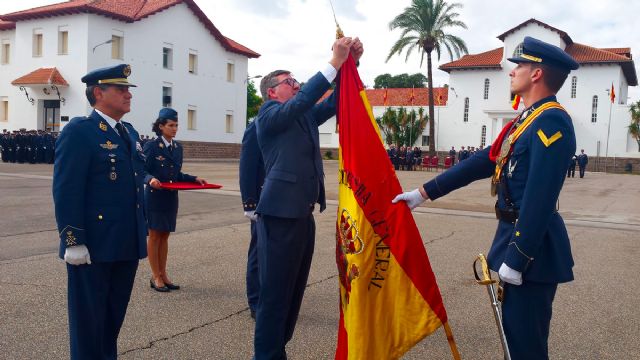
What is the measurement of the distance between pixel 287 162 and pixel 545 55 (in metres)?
1.71

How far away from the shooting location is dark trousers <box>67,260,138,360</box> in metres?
3.45

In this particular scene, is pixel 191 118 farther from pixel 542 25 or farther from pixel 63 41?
pixel 542 25

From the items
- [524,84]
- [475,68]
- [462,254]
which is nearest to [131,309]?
[524,84]

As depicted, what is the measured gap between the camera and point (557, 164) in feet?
9.32

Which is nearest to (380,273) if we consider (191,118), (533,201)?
(533,201)

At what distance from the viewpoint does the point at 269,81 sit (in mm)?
4035

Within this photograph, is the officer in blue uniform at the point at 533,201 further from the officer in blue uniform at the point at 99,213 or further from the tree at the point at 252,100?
the tree at the point at 252,100

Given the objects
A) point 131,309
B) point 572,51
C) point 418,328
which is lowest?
point 131,309

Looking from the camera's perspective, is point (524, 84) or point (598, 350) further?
point (598, 350)

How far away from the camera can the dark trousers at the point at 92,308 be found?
3.45m

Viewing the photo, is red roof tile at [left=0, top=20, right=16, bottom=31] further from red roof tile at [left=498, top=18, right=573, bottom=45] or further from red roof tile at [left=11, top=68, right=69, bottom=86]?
red roof tile at [left=498, top=18, right=573, bottom=45]

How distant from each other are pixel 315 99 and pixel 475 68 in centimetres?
5893

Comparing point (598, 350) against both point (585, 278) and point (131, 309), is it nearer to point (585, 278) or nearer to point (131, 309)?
point (585, 278)

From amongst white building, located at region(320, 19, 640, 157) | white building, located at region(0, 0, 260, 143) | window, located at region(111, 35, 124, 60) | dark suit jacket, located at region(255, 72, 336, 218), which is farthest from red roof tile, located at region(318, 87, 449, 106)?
dark suit jacket, located at region(255, 72, 336, 218)
